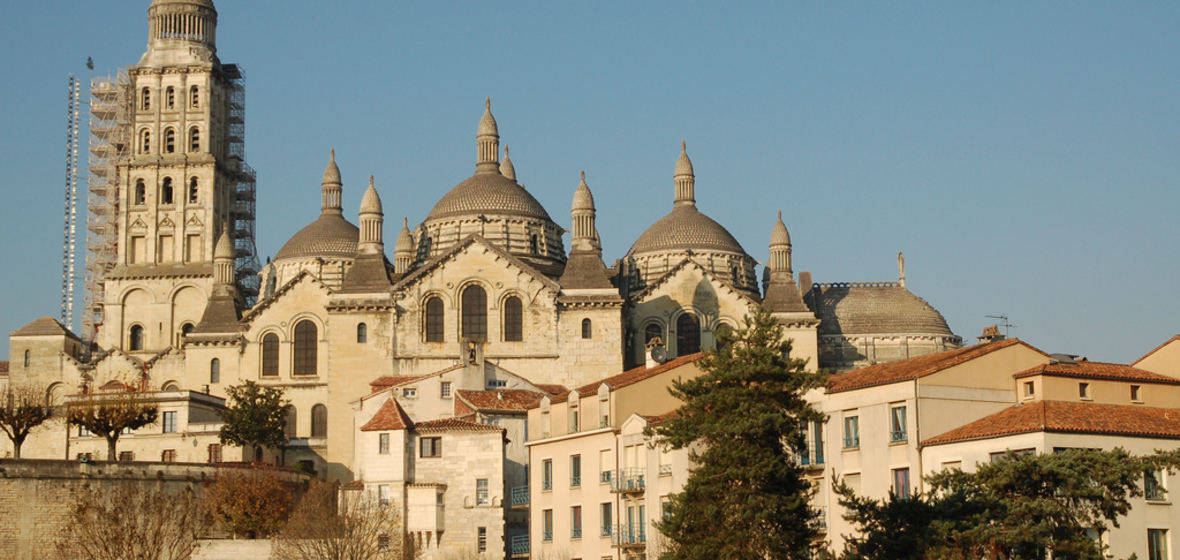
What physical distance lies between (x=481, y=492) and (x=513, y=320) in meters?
19.3

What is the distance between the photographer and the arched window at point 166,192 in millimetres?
90125

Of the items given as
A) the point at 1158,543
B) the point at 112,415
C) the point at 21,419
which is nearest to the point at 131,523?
the point at 112,415

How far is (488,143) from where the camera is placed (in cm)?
8400

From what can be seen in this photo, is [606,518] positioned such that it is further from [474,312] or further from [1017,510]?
[474,312]

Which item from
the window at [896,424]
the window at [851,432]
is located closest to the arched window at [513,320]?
the window at [851,432]

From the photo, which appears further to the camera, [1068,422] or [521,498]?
[521,498]

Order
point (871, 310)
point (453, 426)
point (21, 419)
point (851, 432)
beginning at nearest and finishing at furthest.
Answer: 1. point (851, 432)
2. point (453, 426)
3. point (21, 419)
4. point (871, 310)

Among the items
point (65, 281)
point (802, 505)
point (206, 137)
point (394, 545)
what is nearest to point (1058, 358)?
point (802, 505)

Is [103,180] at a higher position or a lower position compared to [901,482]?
higher

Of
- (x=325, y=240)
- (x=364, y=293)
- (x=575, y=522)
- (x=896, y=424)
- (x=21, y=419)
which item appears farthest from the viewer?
(x=325, y=240)

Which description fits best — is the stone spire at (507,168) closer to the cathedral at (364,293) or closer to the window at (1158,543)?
the cathedral at (364,293)

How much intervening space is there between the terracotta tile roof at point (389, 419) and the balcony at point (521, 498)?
3.95 meters

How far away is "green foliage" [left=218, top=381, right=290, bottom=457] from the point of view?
63250 mm

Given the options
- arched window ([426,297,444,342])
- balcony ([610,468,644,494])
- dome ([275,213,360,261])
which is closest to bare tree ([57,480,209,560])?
balcony ([610,468,644,494])
